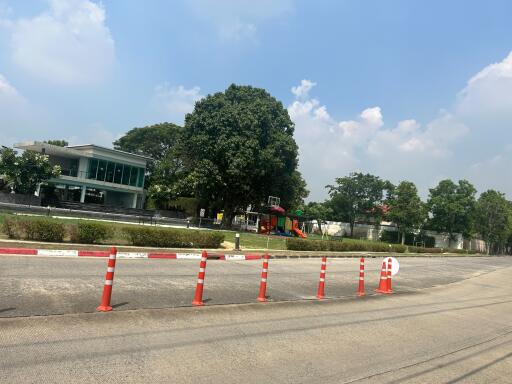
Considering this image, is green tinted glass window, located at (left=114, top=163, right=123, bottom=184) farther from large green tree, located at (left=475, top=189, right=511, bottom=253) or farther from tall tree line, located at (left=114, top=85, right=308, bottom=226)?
large green tree, located at (left=475, top=189, right=511, bottom=253)

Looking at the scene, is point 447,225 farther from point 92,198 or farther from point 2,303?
point 2,303

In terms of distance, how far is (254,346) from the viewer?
6.66 metres

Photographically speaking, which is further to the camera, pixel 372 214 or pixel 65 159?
pixel 372 214

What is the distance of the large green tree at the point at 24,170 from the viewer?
37875 mm

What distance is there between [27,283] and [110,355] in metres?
4.74

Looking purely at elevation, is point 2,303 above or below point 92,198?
below

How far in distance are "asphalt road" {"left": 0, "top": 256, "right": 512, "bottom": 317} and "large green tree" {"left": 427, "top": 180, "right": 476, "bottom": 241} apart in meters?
59.3

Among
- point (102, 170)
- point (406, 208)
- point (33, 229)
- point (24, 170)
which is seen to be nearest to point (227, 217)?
point (102, 170)

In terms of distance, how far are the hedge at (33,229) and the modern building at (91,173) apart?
31746mm

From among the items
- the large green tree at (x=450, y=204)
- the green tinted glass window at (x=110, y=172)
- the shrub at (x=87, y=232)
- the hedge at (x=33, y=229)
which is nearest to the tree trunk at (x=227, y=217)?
the green tinted glass window at (x=110, y=172)

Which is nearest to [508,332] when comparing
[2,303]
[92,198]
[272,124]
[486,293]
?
[486,293]

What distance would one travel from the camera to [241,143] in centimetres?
4038

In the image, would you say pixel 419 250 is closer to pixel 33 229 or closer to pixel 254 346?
pixel 33 229

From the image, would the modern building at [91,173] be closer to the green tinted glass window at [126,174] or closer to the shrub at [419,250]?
the green tinted glass window at [126,174]
